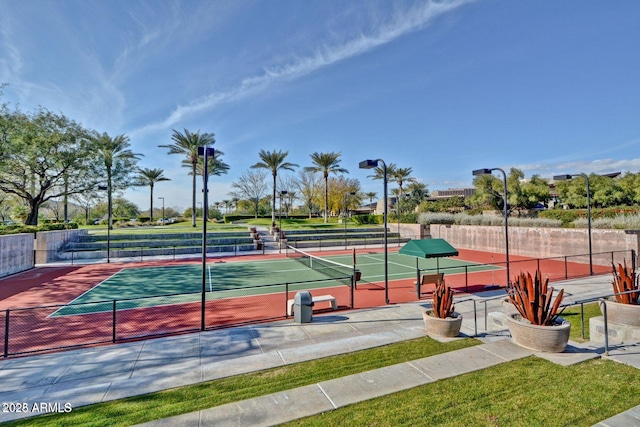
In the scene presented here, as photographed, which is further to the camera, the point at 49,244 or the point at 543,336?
the point at 49,244

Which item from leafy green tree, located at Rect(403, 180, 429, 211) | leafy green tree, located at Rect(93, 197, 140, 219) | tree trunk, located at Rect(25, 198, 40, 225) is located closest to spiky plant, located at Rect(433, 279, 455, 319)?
tree trunk, located at Rect(25, 198, 40, 225)

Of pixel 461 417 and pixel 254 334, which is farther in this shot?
pixel 254 334

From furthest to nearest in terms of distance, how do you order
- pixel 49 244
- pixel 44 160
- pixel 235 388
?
pixel 44 160 < pixel 49 244 < pixel 235 388

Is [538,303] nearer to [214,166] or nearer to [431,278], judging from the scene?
[431,278]

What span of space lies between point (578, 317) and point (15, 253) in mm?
30275

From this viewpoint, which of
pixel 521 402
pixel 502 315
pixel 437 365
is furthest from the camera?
pixel 502 315

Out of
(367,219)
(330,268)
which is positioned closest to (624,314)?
(330,268)

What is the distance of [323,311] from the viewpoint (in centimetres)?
1113

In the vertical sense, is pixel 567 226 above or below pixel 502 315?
above

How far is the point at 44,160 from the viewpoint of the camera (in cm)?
3017

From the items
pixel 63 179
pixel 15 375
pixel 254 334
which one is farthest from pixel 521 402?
pixel 63 179

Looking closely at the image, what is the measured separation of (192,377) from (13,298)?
14.1m

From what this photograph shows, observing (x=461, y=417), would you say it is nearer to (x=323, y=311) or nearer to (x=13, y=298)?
(x=323, y=311)

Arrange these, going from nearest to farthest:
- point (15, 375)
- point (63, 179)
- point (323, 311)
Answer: point (15, 375)
point (323, 311)
point (63, 179)
